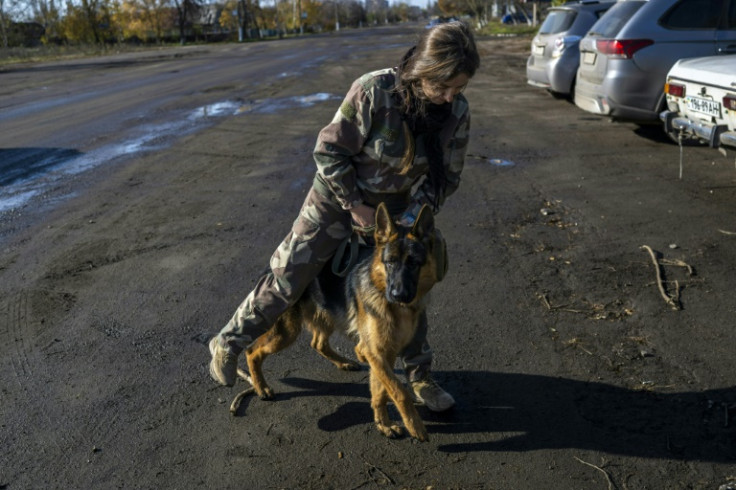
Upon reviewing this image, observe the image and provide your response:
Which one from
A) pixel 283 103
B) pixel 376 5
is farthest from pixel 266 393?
pixel 376 5

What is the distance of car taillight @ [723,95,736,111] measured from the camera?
6.79 metres

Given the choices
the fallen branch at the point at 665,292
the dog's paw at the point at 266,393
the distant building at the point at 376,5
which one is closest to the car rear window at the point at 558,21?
the fallen branch at the point at 665,292

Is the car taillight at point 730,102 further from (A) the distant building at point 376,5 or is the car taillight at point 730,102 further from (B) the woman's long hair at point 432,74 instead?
(A) the distant building at point 376,5

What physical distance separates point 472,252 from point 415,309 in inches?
103

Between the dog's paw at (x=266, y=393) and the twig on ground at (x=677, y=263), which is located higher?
the twig on ground at (x=677, y=263)

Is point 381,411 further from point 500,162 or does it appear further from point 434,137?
point 500,162

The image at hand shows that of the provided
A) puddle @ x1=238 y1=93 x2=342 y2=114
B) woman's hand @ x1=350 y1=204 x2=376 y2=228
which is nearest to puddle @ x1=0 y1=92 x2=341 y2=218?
puddle @ x1=238 y1=93 x2=342 y2=114

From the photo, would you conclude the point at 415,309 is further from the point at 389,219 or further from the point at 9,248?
the point at 9,248

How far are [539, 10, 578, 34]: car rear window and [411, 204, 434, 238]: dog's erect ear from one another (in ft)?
37.8

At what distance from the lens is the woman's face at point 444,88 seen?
10.0ft

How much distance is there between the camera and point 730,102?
270 inches

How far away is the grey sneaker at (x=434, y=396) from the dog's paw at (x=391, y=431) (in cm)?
23

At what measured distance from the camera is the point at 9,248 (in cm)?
649

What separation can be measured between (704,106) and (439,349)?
492 centimetres
